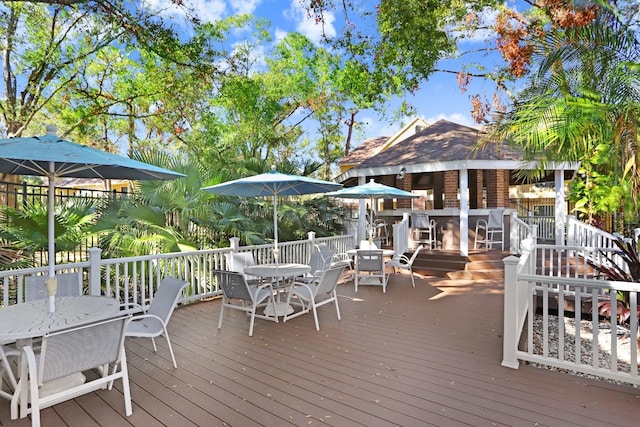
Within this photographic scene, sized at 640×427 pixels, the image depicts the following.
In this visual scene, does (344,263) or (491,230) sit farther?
(491,230)

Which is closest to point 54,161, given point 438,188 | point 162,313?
point 162,313

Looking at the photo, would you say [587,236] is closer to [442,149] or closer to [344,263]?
[442,149]

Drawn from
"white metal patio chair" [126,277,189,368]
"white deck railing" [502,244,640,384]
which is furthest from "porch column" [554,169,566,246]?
"white metal patio chair" [126,277,189,368]

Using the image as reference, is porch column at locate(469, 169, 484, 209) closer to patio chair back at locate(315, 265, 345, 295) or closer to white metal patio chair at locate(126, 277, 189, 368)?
patio chair back at locate(315, 265, 345, 295)

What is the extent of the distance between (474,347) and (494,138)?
16.4 feet

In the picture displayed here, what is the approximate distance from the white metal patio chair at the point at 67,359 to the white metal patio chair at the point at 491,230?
406 inches

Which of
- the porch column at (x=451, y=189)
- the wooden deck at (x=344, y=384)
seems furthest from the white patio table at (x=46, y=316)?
the porch column at (x=451, y=189)

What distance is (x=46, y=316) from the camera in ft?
11.0

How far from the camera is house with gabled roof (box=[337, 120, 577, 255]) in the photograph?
1033 centimetres

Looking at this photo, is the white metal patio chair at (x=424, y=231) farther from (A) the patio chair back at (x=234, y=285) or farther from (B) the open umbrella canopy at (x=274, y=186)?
(A) the patio chair back at (x=234, y=285)

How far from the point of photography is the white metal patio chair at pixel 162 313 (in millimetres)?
3953

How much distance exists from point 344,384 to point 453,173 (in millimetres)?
11088

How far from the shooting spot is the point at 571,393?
3420mm

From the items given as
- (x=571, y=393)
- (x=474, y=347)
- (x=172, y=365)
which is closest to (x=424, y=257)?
(x=474, y=347)
